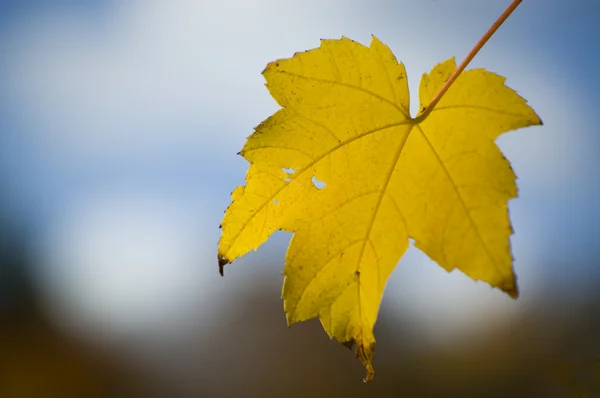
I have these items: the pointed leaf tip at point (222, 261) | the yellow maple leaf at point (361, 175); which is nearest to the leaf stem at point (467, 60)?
the yellow maple leaf at point (361, 175)

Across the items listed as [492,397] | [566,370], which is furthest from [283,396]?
[566,370]

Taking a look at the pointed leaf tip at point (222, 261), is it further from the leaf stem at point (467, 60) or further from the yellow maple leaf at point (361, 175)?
the leaf stem at point (467, 60)

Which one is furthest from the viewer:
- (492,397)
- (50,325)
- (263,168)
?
(50,325)

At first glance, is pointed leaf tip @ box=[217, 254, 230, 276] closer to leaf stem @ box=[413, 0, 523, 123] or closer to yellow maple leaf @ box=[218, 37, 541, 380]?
yellow maple leaf @ box=[218, 37, 541, 380]

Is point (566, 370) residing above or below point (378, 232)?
below

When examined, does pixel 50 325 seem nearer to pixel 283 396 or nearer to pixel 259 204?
pixel 283 396

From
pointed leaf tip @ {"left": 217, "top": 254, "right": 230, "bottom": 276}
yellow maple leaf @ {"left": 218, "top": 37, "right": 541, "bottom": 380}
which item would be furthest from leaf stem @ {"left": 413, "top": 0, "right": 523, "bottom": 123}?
pointed leaf tip @ {"left": 217, "top": 254, "right": 230, "bottom": 276}

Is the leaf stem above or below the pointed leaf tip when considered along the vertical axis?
above

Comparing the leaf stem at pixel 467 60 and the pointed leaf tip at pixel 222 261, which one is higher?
the leaf stem at pixel 467 60
